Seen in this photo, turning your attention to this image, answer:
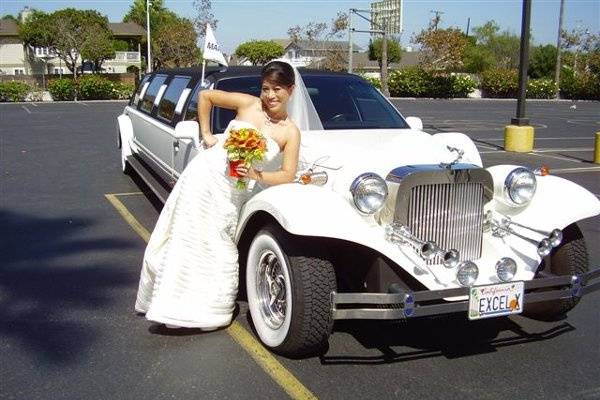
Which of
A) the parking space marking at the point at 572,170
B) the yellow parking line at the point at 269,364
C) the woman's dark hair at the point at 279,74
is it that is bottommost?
the yellow parking line at the point at 269,364

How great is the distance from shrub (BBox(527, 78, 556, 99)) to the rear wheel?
42478 millimetres

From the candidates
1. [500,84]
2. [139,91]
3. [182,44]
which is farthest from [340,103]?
[182,44]

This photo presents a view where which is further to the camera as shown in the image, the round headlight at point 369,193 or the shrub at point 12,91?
the shrub at point 12,91

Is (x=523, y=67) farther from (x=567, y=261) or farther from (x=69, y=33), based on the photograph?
(x=69, y=33)

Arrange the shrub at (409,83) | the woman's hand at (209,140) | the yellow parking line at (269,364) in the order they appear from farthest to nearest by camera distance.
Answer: the shrub at (409,83), the woman's hand at (209,140), the yellow parking line at (269,364)

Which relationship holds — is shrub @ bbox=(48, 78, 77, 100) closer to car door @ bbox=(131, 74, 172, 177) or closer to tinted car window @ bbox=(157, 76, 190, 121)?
car door @ bbox=(131, 74, 172, 177)

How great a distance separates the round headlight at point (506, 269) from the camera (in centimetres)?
365

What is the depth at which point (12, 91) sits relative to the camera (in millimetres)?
30906

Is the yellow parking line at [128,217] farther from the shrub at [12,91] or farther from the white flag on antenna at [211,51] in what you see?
the shrub at [12,91]

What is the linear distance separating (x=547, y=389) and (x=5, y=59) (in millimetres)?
76106

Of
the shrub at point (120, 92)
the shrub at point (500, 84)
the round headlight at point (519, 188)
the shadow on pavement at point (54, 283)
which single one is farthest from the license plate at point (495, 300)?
the shrub at point (500, 84)

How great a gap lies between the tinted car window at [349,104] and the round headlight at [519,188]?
1.46 m

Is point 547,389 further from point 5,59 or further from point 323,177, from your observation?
point 5,59

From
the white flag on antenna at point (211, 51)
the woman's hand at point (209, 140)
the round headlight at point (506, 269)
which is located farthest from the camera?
the white flag on antenna at point (211, 51)
